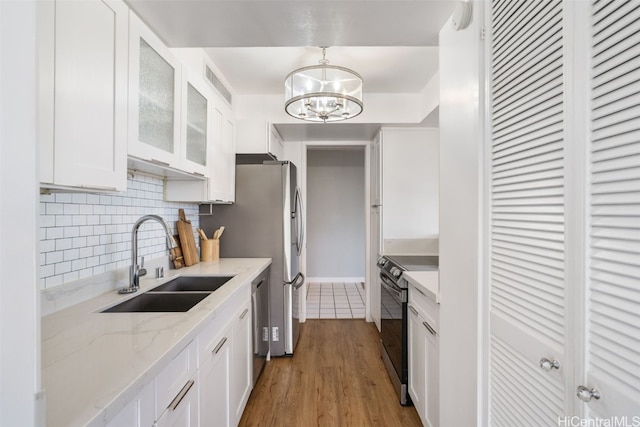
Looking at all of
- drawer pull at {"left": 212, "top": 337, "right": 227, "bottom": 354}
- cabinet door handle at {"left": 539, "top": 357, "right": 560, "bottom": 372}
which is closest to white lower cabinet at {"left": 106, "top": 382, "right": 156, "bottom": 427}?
drawer pull at {"left": 212, "top": 337, "right": 227, "bottom": 354}

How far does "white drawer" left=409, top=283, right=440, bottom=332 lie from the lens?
152cm

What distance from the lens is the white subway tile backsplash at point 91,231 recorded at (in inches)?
46.7

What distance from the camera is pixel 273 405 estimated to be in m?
2.06

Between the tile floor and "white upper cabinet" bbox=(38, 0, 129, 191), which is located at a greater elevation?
"white upper cabinet" bbox=(38, 0, 129, 191)

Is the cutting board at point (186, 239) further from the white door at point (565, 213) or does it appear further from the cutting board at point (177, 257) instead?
the white door at point (565, 213)

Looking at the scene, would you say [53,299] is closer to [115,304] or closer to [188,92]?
[115,304]

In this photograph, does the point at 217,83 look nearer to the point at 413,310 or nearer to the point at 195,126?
the point at 195,126

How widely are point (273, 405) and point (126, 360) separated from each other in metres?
1.59

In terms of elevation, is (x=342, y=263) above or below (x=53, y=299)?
below

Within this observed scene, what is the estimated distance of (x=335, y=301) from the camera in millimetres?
4512

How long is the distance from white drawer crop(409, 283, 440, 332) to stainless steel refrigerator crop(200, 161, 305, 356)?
3.97 feet

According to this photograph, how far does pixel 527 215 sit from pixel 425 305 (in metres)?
0.99

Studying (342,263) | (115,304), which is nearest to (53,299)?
(115,304)

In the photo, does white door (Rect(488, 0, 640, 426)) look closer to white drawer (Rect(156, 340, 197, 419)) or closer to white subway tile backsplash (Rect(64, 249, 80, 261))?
white drawer (Rect(156, 340, 197, 419))
